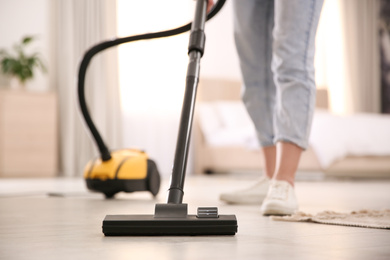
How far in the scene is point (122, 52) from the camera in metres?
5.41

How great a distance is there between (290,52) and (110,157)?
2.91 feet

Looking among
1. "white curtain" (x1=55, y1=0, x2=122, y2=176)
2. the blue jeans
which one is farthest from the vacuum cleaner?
"white curtain" (x1=55, y1=0, x2=122, y2=176)

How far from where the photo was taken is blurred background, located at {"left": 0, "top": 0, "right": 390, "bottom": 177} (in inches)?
185

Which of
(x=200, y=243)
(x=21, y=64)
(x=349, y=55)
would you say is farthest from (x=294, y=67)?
(x=349, y=55)

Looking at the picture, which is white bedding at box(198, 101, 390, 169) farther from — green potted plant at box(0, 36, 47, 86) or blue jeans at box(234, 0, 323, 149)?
blue jeans at box(234, 0, 323, 149)

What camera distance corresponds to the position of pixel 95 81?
5.16 metres

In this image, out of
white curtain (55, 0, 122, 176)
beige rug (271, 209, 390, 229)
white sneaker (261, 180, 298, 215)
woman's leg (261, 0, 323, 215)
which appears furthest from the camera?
white curtain (55, 0, 122, 176)

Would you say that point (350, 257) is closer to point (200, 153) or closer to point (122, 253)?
point (122, 253)

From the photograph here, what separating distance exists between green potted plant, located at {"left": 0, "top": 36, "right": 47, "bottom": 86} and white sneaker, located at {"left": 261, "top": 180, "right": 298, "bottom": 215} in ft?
12.5

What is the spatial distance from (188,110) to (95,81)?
Answer: 14.0 feet

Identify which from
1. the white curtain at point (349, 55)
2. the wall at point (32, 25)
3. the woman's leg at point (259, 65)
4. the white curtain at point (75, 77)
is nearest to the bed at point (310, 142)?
the white curtain at point (75, 77)

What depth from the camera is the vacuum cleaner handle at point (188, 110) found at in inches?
38.7

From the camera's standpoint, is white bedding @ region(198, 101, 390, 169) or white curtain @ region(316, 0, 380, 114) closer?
white bedding @ region(198, 101, 390, 169)

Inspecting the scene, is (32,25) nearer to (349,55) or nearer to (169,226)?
(349,55)
